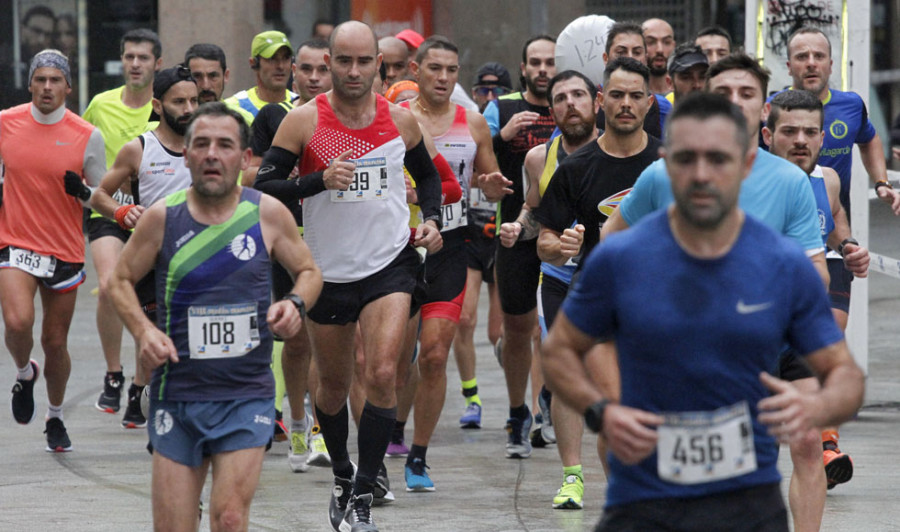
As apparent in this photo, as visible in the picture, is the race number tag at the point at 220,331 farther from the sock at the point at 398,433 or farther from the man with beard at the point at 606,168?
the sock at the point at 398,433

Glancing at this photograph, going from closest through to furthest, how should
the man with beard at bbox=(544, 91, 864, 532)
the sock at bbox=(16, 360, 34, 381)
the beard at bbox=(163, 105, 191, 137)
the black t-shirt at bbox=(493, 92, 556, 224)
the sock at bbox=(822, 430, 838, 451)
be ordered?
the man with beard at bbox=(544, 91, 864, 532) < the sock at bbox=(822, 430, 838, 451) < the beard at bbox=(163, 105, 191, 137) < the sock at bbox=(16, 360, 34, 381) < the black t-shirt at bbox=(493, 92, 556, 224)

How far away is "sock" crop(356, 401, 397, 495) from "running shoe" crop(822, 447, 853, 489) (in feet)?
6.88

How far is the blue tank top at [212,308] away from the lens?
5.39m

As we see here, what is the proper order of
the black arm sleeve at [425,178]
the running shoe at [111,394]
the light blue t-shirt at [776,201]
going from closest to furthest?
1. the light blue t-shirt at [776,201]
2. the black arm sleeve at [425,178]
3. the running shoe at [111,394]

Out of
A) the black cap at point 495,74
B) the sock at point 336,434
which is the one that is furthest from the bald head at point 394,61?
the sock at point 336,434

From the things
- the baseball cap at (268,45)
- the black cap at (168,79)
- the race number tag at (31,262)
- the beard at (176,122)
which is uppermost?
the baseball cap at (268,45)

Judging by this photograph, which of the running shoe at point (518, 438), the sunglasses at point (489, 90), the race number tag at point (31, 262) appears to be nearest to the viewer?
the running shoe at point (518, 438)

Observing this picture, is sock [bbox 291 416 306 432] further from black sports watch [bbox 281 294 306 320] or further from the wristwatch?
black sports watch [bbox 281 294 306 320]

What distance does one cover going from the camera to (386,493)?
766cm

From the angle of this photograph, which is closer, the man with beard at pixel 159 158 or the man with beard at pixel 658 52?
the man with beard at pixel 159 158

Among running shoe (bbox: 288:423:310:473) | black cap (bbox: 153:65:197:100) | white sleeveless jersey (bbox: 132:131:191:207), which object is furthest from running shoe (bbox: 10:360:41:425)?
black cap (bbox: 153:65:197:100)

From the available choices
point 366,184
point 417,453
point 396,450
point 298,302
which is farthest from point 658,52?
point 298,302

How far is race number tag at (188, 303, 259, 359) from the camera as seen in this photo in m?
5.39

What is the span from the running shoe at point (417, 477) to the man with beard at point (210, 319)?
2540 millimetres
